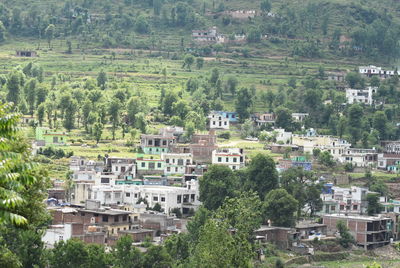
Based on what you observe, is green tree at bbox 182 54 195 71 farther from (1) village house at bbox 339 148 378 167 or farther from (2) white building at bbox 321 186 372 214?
(2) white building at bbox 321 186 372 214

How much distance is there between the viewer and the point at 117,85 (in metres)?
71.3

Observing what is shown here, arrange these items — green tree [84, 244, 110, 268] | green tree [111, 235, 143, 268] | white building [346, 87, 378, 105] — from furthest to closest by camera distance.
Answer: white building [346, 87, 378, 105] → green tree [111, 235, 143, 268] → green tree [84, 244, 110, 268]

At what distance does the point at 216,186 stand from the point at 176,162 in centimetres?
759

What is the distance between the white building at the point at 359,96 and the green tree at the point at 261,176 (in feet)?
85.3

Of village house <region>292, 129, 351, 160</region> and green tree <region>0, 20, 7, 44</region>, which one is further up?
green tree <region>0, 20, 7, 44</region>

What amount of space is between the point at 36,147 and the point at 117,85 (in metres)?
18.7

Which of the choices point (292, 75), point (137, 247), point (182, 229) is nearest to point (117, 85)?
point (292, 75)

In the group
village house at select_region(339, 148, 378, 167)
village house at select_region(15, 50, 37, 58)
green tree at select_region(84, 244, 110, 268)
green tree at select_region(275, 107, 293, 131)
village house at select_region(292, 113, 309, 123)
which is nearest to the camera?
green tree at select_region(84, 244, 110, 268)

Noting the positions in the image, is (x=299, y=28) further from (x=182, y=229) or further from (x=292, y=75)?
(x=182, y=229)

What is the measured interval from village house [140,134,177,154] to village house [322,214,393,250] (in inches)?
448

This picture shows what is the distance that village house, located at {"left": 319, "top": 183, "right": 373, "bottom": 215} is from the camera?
167 feet

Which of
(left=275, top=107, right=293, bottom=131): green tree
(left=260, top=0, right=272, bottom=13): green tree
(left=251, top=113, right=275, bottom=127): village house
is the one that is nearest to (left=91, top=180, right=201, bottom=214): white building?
(left=275, top=107, right=293, bottom=131): green tree

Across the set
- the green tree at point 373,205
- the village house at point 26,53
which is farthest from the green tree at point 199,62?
the green tree at point 373,205

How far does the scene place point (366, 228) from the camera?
155ft
